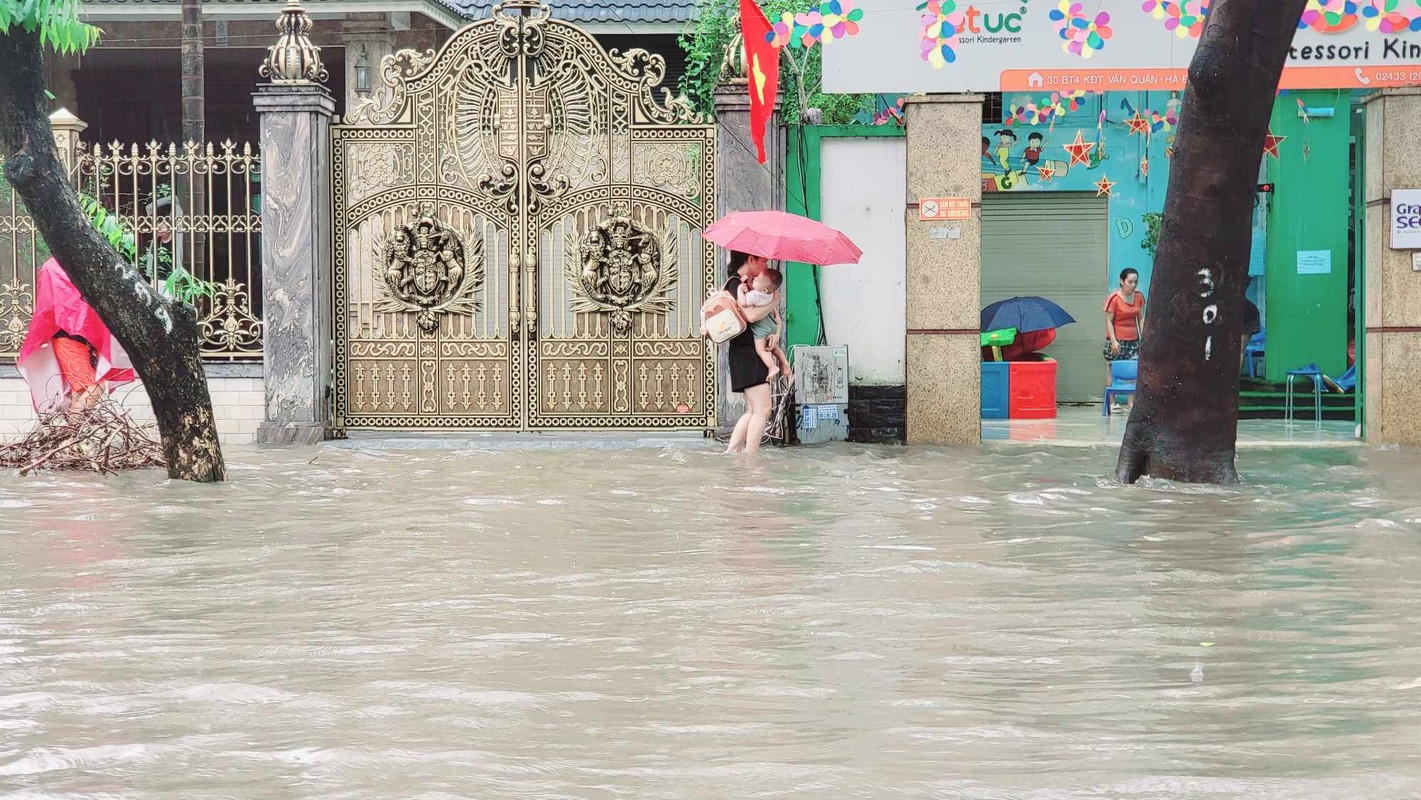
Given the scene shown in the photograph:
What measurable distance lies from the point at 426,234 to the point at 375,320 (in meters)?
0.81

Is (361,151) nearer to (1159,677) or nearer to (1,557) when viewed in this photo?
(1,557)

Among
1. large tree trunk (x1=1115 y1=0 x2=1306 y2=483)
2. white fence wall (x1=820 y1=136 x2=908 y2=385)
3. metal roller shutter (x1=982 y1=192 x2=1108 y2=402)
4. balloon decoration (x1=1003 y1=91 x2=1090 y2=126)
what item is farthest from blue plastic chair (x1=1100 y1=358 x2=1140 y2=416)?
large tree trunk (x1=1115 y1=0 x2=1306 y2=483)

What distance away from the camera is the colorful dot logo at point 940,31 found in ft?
45.5

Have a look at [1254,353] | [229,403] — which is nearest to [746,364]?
[229,403]

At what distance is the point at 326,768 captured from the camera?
14.6 feet

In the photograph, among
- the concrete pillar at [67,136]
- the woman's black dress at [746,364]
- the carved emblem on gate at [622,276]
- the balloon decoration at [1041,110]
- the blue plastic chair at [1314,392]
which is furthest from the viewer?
the balloon decoration at [1041,110]

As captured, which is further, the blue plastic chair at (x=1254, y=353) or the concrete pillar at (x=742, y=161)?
the blue plastic chair at (x=1254, y=353)

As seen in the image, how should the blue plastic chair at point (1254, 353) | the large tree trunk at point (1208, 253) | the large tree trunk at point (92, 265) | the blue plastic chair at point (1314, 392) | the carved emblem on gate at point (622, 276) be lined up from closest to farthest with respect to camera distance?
1. the large tree trunk at point (1208, 253)
2. the large tree trunk at point (92, 265)
3. the carved emblem on gate at point (622, 276)
4. the blue plastic chair at point (1314, 392)
5. the blue plastic chair at point (1254, 353)

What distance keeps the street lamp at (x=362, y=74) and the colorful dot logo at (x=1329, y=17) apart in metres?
10.8

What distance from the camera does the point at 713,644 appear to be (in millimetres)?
6055

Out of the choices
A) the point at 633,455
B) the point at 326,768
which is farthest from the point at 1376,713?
the point at 633,455

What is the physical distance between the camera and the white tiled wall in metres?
14.3

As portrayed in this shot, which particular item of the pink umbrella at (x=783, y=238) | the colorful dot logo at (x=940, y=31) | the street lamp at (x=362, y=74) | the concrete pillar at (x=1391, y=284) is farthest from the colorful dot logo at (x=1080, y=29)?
the street lamp at (x=362, y=74)

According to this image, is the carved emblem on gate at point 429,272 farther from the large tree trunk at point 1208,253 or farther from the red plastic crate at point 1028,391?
the red plastic crate at point 1028,391
